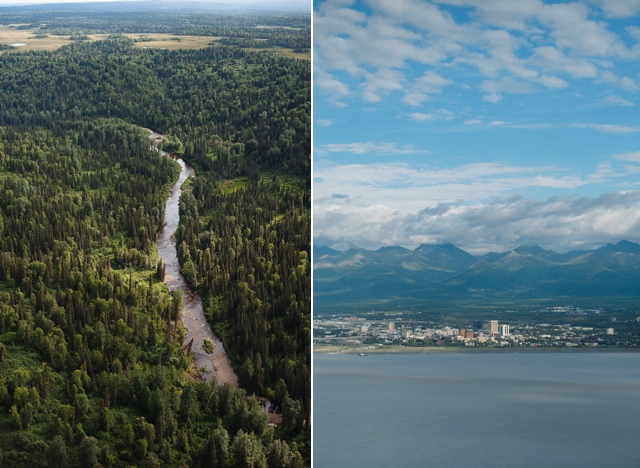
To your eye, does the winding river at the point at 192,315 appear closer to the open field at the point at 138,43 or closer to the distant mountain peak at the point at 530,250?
the open field at the point at 138,43

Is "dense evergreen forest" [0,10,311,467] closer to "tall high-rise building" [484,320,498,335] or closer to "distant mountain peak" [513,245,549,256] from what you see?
"tall high-rise building" [484,320,498,335]

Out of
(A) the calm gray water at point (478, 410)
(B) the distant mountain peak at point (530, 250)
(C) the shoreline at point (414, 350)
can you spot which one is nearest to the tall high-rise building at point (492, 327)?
(C) the shoreline at point (414, 350)

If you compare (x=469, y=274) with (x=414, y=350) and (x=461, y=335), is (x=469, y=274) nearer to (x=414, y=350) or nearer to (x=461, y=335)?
(x=461, y=335)

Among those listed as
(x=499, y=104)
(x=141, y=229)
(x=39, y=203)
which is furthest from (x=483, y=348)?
(x=39, y=203)

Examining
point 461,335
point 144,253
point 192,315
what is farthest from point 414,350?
point 144,253

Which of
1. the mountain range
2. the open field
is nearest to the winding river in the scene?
the open field
